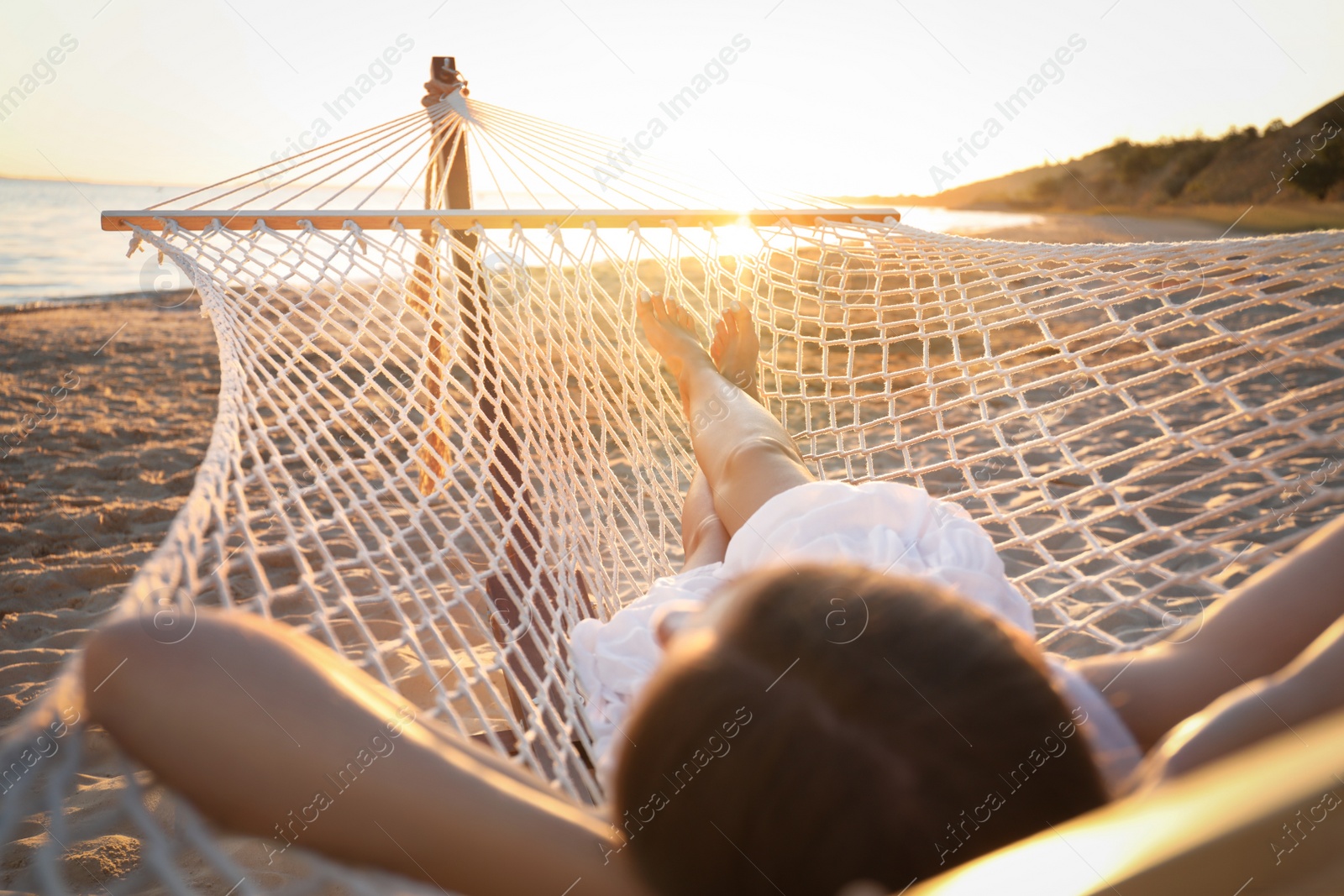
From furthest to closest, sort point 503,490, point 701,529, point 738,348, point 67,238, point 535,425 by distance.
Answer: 1. point 67,238
2. point 738,348
3. point 535,425
4. point 503,490
5. point 701,529

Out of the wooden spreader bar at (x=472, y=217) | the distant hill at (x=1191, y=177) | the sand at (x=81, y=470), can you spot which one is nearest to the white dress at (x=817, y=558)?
the wooden spreader bar at (x=472, y=217)

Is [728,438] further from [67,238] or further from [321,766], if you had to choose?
[67,238]

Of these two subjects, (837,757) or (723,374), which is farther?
(723,374)

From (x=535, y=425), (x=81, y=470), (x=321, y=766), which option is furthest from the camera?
(x=81, y=470)

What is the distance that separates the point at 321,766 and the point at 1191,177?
471 inches

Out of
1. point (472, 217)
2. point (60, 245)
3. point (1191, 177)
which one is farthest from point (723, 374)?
point (60, 245)

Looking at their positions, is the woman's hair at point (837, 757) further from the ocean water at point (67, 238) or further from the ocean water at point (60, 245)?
the ocean water at point (60, 245)

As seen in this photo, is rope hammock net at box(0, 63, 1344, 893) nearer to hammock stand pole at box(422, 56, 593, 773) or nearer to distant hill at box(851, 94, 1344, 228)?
hammock stand pole at box(422, 56, 593, 773)

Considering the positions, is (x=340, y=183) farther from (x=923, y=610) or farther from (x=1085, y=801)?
(x=1085, y=801)

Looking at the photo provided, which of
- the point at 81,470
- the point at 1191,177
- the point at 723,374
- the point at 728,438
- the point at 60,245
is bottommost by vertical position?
the point at 81,470

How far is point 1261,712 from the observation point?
0.42m

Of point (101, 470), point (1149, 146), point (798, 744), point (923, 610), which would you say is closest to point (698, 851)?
point (798, 744)

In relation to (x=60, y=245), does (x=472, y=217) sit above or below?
below

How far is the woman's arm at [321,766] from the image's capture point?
36 centimetres
